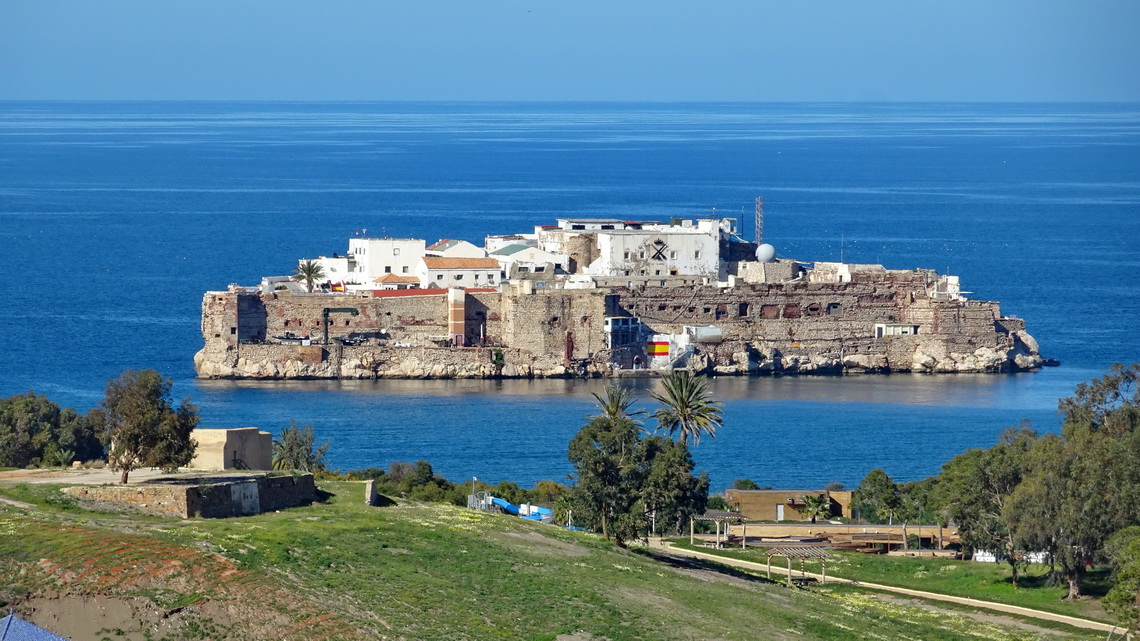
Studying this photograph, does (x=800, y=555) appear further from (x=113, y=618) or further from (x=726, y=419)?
(x=726, y=419)

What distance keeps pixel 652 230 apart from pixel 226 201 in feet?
258

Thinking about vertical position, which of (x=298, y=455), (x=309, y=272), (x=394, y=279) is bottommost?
(x=298, y=455)

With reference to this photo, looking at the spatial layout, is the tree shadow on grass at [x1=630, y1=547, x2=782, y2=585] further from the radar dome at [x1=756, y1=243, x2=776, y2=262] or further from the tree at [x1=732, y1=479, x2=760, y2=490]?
the radar dome at [x1=756, y1=243, x2=776, y2=262]

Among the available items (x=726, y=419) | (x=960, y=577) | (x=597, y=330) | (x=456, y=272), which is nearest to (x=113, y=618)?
(x=960, y=577)

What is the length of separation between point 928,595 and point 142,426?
15.1 m

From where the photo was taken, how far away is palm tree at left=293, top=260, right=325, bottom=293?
264 feet

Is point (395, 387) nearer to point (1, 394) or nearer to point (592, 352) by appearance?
point (592, 352)

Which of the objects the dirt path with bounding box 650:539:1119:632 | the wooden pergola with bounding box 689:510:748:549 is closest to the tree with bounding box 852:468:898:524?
the wooden pergola with bounding box 689:510:748:549

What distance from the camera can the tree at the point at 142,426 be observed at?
105 ft

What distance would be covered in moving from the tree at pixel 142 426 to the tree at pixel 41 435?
11.0 metres

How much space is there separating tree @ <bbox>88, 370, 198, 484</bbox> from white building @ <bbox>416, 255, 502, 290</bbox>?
47.5 metres

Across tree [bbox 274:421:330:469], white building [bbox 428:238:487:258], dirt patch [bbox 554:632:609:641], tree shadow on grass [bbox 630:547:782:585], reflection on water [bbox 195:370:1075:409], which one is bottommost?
dirt patch [bbox 554:632:609:641]

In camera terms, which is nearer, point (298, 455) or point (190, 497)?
point (190, 497)

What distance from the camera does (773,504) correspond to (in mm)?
49375
